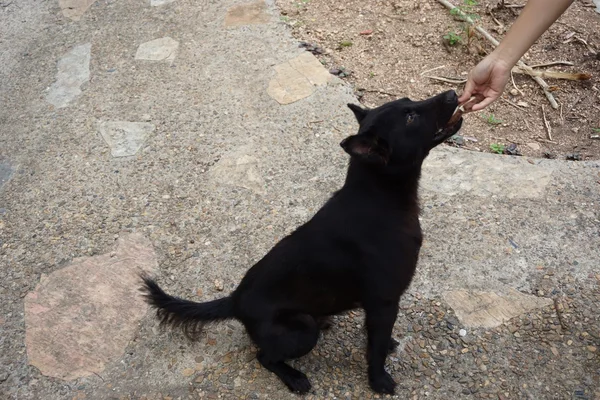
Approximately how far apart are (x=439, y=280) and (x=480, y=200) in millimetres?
778

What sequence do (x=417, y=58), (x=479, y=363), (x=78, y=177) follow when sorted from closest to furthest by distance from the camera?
(x=479, y=363) < (x=78, y=177) < (x=417, y=58)

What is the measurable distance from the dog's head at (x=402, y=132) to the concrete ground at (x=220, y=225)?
3.28ft

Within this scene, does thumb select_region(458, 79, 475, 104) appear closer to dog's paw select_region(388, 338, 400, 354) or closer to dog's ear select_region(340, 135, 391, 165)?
dog's ear select_region(340, 135, 391, 165)

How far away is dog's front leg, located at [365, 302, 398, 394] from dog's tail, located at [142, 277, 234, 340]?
2.44 feet

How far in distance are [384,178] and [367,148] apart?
0.74ft

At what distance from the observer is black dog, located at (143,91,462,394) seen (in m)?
2.62

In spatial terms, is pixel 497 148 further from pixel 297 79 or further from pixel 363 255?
pixel 363 255

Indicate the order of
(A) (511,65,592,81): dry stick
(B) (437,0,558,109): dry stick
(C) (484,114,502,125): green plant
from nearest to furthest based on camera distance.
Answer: (C) (484,114,502,125): green plant < (B) (437,0,558,109): dry stick < (A) (511,65,592,81): dry stick

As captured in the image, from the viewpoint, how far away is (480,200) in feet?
12.4

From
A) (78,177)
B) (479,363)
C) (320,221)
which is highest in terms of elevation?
(320,221)

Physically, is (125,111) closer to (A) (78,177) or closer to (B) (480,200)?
(A) (78,177)

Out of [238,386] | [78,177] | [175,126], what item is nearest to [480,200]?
[238,386]

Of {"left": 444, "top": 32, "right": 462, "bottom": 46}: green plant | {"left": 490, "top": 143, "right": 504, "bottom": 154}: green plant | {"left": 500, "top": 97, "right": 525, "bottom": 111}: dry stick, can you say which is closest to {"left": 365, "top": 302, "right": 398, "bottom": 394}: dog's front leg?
{"left": 490, "top": 143, "right": 504, "bottom": 154}: green plant

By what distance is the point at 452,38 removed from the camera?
537 cm
